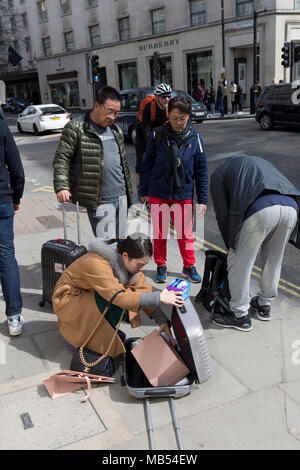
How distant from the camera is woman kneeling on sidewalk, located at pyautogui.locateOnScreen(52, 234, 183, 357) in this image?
9.47 ft

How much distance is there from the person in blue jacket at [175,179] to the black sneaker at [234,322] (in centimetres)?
88

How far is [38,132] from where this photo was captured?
66.5 feet

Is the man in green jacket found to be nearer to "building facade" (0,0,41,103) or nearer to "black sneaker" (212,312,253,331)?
"black sneaker" (212,312,253,331)

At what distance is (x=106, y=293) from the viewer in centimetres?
289

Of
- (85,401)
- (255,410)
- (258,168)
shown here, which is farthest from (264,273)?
(85,401)

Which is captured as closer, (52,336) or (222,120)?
(52,336)

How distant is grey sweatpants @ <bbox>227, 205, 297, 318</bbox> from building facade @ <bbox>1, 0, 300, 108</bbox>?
75.5ft

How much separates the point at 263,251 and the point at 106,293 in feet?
4.82

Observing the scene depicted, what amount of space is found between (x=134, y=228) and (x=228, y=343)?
3.36 meters

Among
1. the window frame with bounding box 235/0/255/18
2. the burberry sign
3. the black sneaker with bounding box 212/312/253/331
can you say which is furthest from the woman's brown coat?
the burberry sign

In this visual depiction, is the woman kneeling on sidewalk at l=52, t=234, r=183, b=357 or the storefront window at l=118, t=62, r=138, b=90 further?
the storefront window at l=118, t=62, r=138, b=90

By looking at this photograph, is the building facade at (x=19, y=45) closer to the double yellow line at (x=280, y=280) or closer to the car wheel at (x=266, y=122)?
the car wheel at (x=266, y=122)

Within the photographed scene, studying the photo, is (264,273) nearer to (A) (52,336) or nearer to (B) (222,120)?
(A) (52,336)
